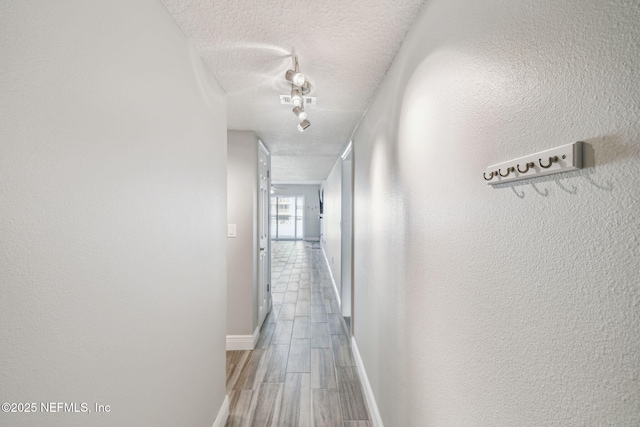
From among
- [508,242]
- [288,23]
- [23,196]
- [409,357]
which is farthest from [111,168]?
[409,357]

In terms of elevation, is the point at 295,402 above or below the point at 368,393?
below

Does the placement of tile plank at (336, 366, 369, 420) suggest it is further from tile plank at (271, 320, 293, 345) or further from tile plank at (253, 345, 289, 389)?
tile plank at (271, 320, 293, 345)

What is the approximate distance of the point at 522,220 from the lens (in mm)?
616

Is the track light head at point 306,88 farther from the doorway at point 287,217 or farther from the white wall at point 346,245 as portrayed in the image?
the doorway at point 287,217

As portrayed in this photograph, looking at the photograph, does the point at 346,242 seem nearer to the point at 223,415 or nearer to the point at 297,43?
the point at 223,415

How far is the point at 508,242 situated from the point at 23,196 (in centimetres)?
107

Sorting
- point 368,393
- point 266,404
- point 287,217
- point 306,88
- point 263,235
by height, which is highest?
point 306,88

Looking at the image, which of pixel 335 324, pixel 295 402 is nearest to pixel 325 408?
pixel 295 402

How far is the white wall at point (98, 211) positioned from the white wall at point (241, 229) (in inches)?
61.2

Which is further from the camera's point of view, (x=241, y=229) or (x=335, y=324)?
(x=335, y=324)

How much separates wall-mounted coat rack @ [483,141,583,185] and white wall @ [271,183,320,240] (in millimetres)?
11404

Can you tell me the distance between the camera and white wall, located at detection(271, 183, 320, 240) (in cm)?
1211

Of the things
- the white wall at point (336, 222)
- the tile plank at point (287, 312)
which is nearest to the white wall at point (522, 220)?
the tile plank at point (287, 312)

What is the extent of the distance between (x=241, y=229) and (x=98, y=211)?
225 centimetres
